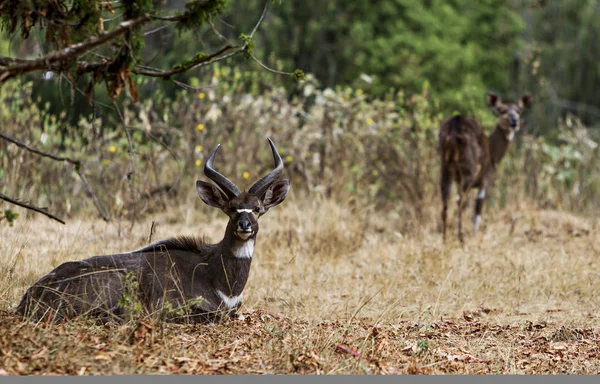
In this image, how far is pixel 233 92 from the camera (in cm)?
1483

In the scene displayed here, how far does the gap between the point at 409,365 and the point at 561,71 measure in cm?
2770

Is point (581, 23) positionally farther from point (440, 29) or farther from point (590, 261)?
point (590, 261)

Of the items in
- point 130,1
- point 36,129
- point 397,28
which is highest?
point 397,28

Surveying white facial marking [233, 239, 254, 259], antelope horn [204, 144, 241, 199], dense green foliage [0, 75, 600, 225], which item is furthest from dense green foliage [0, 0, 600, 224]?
white facial marking [233, 239, 254, 259]

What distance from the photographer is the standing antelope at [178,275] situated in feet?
22.4

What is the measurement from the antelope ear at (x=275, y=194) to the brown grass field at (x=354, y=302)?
0.88 metres

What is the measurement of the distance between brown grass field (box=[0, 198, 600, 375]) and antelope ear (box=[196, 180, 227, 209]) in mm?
924

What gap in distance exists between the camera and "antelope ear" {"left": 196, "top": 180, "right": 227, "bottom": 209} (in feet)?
24.4

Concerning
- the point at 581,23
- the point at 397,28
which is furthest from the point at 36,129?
the point at 581,23

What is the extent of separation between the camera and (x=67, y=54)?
5383mm

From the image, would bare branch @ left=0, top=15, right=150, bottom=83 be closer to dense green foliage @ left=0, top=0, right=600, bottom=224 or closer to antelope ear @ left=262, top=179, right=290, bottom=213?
dense green foliage @ left=0, top=0, right=600, bottom=224

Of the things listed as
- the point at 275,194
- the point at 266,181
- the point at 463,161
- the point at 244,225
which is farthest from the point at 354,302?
the point at 463,161

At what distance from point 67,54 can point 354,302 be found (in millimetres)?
4410

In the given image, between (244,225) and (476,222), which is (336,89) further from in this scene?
(244,225)
